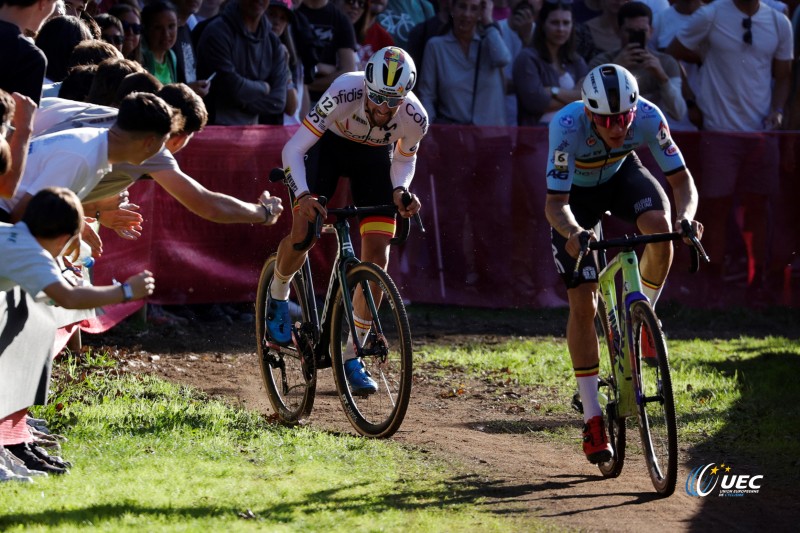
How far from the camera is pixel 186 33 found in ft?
39.5

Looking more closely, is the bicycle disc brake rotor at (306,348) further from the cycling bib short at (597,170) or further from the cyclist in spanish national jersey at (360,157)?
the cycling bib short at (597,170)

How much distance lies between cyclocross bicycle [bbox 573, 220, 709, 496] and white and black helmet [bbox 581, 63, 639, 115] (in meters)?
0.72

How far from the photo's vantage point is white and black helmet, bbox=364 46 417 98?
752 centimetres

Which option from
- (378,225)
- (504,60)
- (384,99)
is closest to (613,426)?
(378,225)

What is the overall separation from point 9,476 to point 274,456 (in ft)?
4.82

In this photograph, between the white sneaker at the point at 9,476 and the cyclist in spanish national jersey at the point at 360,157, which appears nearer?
the white sneaker at the point at 9,476

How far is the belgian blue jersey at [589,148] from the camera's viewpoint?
7.03m

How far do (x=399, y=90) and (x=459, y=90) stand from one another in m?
5.83

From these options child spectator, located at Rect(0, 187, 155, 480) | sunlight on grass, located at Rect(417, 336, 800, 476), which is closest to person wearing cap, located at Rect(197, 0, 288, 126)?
sunlight on grass, located at Rect(417, 336, 800, 476)

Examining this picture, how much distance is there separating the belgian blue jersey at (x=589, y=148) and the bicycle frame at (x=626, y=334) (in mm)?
559

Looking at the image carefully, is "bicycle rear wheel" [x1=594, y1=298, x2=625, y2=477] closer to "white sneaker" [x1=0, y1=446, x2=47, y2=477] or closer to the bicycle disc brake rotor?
the bicycle disc brake rotor

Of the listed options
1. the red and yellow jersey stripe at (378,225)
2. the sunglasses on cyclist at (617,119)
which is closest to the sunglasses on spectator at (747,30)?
the red and yellow jersey stripe at (378,225)

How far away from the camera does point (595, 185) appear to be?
7523 mm

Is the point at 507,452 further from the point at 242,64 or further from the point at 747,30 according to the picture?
the point at 747,30
